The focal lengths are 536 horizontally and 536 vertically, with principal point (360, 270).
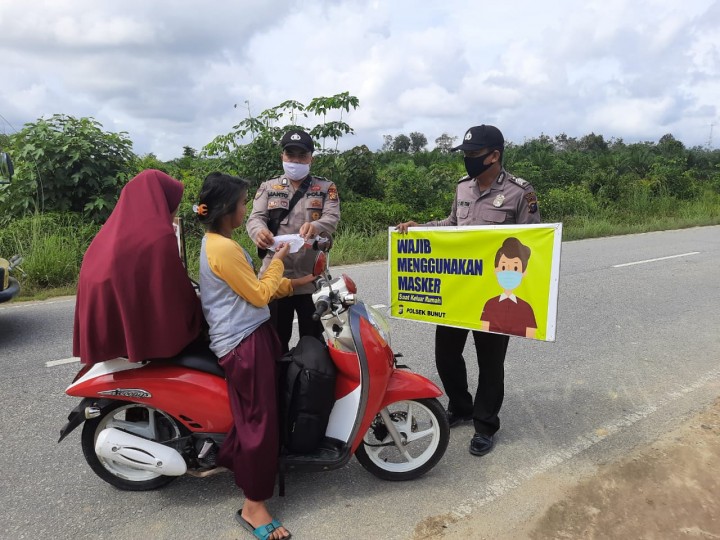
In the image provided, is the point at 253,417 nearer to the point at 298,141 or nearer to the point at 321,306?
the point at 321,306

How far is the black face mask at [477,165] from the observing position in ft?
9.92

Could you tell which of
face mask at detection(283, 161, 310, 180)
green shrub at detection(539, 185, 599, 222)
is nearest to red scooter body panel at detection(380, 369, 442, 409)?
face mask at detection(283, 161, 310, 180)

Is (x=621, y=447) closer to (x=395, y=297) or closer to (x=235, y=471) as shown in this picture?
(x=395, y=297)

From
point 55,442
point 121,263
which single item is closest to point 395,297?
point 121,263

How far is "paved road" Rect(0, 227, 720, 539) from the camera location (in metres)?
2.59

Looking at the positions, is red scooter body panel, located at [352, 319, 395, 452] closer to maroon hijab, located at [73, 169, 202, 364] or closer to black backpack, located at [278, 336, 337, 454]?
black backpack, located at [278, 336, 337, 454]

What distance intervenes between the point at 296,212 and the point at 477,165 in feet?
3.88

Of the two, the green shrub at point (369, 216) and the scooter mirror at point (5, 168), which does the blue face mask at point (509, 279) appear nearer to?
the scooter mirror at point (5, 168)

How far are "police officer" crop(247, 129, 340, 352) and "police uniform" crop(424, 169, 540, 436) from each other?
2.59 feet

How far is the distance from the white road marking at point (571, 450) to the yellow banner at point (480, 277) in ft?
2.56

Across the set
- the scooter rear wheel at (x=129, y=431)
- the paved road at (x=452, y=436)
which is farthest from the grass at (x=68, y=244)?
the scooter rear wheel at (x=129, y=431)

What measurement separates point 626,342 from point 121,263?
478 centimetres

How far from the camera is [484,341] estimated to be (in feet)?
10.5

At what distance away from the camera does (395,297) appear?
11.6 ft
